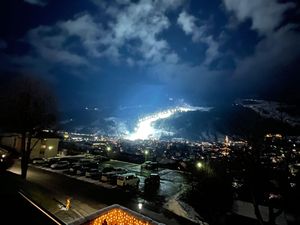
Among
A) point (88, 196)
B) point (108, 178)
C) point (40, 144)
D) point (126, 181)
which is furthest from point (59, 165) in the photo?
point (88, 196)

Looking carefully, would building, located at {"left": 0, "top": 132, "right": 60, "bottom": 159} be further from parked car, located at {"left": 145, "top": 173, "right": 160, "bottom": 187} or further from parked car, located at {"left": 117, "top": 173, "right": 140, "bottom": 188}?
parked car, located at {"left": 145, "top": 173, "right": 160, "bottom": 187}

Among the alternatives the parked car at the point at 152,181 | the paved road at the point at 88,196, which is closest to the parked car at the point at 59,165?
the paved road at the point at 88,196

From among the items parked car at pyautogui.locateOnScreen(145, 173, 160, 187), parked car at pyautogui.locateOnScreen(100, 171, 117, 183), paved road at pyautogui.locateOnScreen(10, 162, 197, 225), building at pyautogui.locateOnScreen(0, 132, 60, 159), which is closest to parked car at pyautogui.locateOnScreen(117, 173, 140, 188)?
parked car at pyautogui.locateOnScreen(100, 171, 117, 183)

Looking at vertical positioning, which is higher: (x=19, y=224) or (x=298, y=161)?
(x=298, y=161)

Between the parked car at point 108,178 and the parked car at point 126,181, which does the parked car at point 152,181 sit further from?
the parked car at point 108,178

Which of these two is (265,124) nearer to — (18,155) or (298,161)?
(298,161)

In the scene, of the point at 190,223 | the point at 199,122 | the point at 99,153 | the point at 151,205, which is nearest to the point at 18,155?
the point at 99,153
